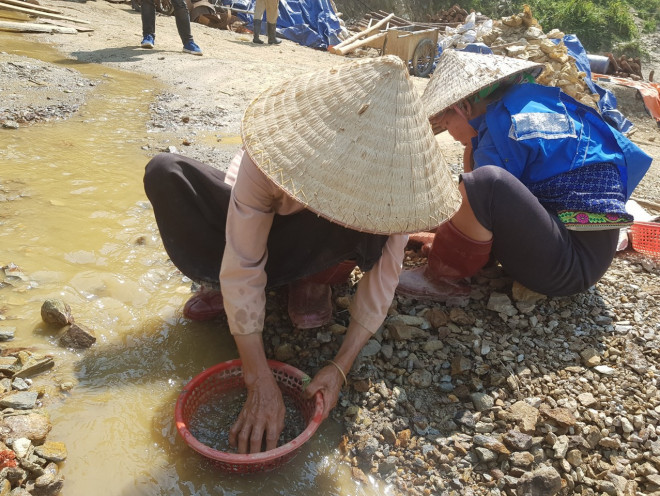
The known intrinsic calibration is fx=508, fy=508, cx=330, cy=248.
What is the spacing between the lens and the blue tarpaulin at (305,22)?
11047 millimetres

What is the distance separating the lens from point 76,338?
1970 millimetres

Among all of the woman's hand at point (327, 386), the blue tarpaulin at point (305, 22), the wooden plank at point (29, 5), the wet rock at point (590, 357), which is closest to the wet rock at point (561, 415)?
the wet rock at point (590, 357)

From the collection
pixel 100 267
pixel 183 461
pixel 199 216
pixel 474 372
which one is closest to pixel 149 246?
pixel 100 267

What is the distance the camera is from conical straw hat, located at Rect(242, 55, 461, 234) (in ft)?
4.34

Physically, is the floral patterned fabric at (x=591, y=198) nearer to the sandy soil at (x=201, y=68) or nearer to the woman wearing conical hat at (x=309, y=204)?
the woman wearing conical hat at (x=309, y=204)

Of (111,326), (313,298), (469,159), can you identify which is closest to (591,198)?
(469,159)

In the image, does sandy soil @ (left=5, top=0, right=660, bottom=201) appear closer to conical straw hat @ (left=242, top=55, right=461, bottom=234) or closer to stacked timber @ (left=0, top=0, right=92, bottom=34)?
stacked timber @ (left=0, top=0, right=92, bottom=34)

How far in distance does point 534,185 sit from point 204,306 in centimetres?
151

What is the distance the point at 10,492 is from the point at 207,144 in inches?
115

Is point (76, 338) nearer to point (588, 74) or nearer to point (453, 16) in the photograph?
point (588, 74)

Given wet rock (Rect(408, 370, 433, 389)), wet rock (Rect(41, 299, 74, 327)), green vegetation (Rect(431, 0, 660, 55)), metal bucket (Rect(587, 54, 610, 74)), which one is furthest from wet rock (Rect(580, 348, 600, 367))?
green vegetation (Rect(431, 0, 660, 55))

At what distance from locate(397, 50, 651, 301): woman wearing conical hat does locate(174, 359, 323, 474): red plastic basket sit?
0.82m

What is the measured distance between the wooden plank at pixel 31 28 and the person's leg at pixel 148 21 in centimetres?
116

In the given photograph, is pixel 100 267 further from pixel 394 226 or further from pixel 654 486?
pixel 654 486
